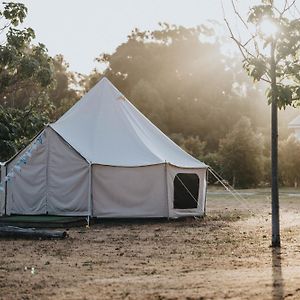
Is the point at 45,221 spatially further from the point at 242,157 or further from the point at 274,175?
the point at 242,157

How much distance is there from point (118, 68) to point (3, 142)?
30578 millimetres

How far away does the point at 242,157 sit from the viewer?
32469 millimetres

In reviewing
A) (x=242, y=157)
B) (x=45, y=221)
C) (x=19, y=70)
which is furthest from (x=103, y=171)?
(x=242, y=157)

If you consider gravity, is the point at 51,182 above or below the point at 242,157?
below

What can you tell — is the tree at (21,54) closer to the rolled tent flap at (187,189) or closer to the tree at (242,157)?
the rolled tent flap at (187,189)

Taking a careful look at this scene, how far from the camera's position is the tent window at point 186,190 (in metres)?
16.5

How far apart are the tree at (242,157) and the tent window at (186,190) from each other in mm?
15524

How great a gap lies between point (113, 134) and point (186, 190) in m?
2.41

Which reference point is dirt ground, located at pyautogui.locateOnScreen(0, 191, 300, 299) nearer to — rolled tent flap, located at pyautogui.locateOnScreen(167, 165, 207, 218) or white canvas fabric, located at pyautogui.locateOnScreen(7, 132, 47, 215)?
rolled tent flap, located at pyautogui.locateOnScreen(167, 165, 207, 218)

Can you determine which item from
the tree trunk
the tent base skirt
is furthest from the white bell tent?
the tree trunk

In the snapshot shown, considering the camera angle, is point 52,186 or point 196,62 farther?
point 196,62

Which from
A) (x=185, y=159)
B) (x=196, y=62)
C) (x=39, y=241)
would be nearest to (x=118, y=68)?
(x=196, y=62)

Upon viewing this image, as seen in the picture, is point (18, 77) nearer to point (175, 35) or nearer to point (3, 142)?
point (3, 142)

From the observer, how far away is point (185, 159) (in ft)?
56.9
